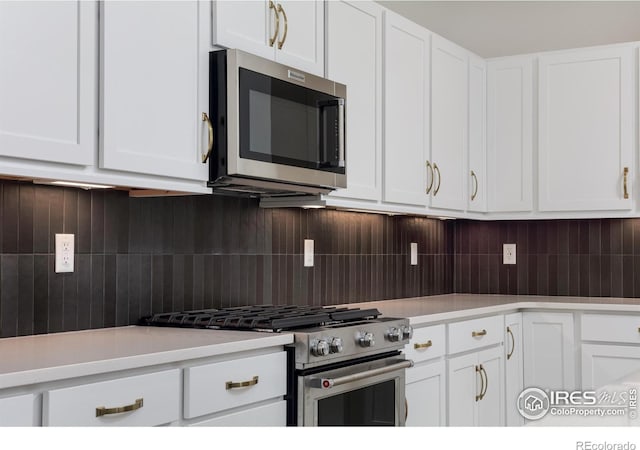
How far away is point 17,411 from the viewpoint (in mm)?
1688

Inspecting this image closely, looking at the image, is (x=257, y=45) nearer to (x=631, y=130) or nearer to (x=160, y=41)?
(x=160, y=41)

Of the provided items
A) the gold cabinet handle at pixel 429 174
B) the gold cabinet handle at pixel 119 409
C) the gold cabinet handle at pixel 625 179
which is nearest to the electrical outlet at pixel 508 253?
the gold cabinet handle at pixel 625 179

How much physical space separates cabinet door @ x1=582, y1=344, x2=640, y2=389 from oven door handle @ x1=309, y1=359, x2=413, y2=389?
1.50 meters

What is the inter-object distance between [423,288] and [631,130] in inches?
57.1

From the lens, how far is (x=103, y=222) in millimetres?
2650

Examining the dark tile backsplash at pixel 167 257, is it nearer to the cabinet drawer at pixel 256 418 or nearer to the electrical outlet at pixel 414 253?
the electrical outlet at pixel 414 253

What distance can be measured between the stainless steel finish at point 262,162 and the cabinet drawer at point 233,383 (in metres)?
0.64

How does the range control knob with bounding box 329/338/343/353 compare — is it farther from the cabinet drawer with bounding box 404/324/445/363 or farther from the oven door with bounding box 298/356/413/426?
the cabinet drawer with bounding box 404/324/445/363

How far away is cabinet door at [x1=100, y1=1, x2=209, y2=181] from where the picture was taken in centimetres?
230

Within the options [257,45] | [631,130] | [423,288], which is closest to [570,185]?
[631,130]

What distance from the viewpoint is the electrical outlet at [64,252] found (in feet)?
8.16

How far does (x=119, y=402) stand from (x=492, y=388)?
2.54 meters

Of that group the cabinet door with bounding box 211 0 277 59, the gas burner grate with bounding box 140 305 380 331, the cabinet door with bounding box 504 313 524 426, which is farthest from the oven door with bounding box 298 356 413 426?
the cabinet door with bounding box 504 313 524 426

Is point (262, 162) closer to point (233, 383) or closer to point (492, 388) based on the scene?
point (233, 383)
